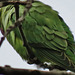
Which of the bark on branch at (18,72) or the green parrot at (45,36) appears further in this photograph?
the green parrot at (45,36)

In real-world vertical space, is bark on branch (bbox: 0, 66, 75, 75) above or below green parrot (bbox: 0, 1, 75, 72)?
above

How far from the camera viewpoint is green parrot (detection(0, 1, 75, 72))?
148 inches

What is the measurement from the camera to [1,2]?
1805mm

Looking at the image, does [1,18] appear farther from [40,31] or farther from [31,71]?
[31,71]

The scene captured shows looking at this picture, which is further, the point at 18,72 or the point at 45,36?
the point at 45,36

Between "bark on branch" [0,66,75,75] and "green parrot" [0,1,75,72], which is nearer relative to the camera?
"bark on branch" [0,66,75,75]

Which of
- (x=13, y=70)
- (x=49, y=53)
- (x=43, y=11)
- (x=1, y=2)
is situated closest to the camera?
(x=13, y=70)

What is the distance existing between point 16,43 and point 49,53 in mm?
612

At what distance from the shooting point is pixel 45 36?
3.88m

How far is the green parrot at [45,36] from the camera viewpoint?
375 centimetres

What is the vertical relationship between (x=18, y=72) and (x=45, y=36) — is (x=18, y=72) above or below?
above

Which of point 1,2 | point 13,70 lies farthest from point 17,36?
point 13,70

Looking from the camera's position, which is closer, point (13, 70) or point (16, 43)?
point (13, 70)

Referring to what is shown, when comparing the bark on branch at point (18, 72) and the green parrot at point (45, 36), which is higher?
the bark on branch at point (18, 72)
